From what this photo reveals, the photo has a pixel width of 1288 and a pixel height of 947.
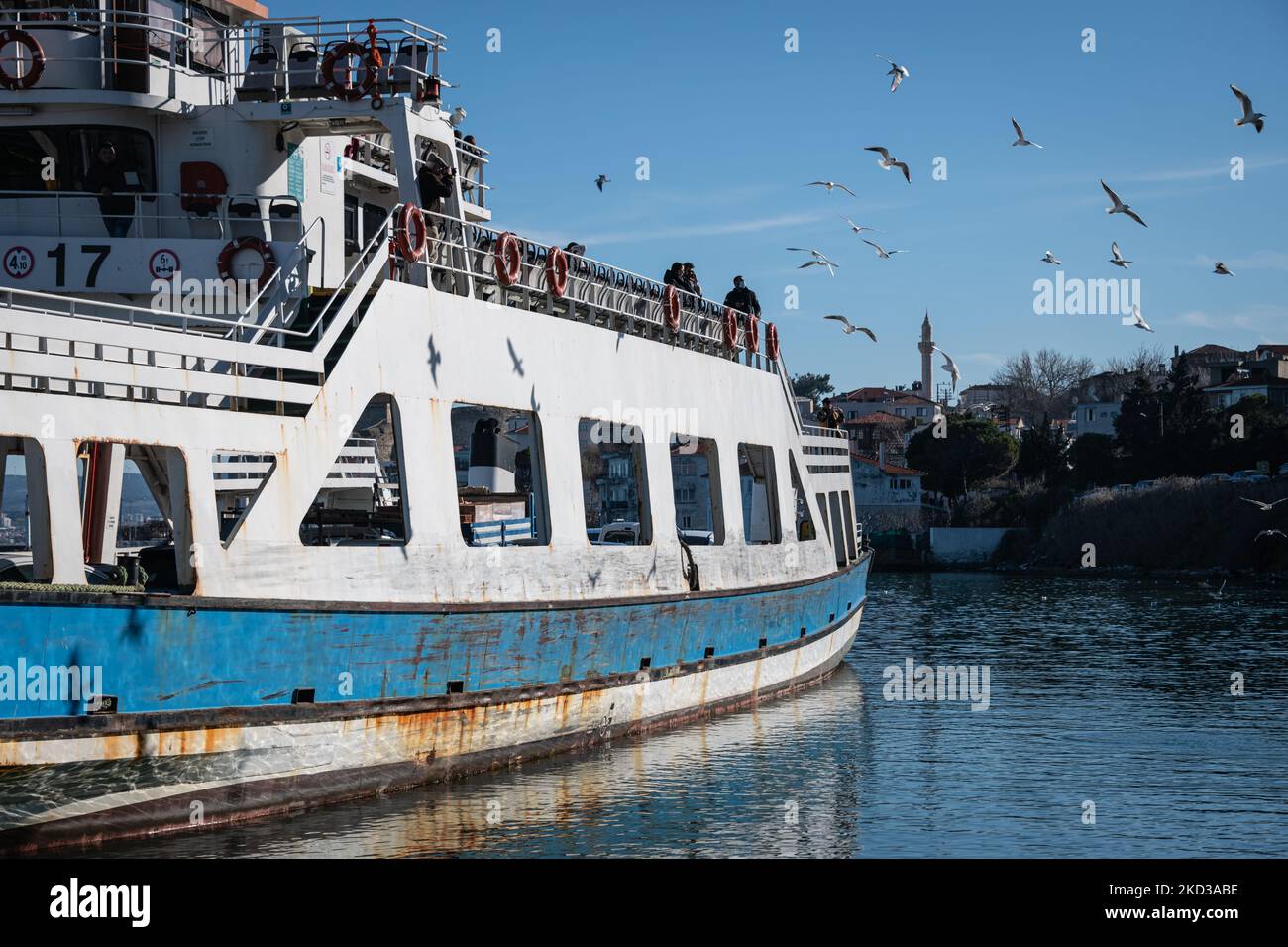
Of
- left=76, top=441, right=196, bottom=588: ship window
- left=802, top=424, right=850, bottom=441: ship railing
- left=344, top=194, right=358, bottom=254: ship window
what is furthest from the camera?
left=802, top=424, right=850, bottom=441: ship railing

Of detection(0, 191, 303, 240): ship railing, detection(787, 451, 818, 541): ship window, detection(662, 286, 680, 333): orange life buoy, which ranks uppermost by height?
detection(0, 191, 303, 240): ship railing

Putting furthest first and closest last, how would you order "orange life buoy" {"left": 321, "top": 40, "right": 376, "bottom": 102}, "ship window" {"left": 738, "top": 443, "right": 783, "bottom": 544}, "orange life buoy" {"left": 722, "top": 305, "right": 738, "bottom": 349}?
"ship window" {"left": 738, "top": 443, "right": 783, "bottom": 544} → "orange life buoy" {"left": 722, "top": 305, "right": 738, "bottom": 349} → "orange life buoy" {"left": 321, "top": 40, "right": 376, "bottom": 102}

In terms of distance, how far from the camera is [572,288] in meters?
17.5

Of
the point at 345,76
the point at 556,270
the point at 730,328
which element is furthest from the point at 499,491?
the point at 345,76

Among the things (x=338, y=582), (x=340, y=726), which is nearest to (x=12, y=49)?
(x=338, y=582)

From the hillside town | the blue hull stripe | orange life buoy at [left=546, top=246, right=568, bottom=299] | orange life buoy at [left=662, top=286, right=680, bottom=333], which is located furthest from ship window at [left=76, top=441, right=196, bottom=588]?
the hillside town

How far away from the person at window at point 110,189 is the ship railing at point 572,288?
3.09 m

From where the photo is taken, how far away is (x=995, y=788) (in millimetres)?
16844

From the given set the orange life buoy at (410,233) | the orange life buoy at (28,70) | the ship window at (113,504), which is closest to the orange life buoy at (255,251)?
the orange life buoy at (410,233)

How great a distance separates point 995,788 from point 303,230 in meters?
9.79

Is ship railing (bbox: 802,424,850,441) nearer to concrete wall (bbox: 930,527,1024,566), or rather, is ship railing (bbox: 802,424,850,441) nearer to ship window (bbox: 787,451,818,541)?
ship window (bbox: 787,451,818,541)

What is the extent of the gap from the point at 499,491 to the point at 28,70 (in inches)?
338

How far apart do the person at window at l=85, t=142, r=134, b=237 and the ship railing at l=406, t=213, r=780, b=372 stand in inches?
122

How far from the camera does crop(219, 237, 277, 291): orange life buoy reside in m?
14.9
